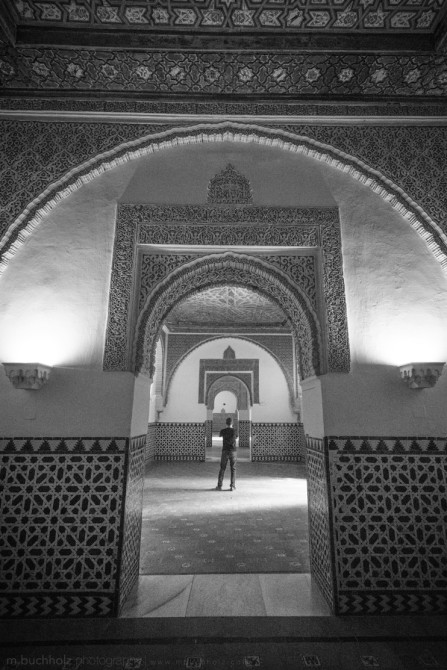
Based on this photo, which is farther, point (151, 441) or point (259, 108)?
point (151, 441)

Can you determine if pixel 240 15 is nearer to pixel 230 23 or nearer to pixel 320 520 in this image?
pixel 230 23

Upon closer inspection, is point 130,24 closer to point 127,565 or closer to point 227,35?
point 227,35

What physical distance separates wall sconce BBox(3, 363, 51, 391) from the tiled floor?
130 centimetres

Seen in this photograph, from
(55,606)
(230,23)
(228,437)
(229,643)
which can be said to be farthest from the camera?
(228,437)

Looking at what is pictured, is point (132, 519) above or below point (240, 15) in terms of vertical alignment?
below

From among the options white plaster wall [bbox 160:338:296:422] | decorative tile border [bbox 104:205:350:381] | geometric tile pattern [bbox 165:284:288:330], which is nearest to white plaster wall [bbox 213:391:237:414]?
white plaster wall [bbox 160:338:296:422]

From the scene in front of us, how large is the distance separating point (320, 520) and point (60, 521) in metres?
1.48

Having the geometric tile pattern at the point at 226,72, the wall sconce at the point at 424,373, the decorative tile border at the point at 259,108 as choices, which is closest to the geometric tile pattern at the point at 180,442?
the wall sconce at the point at 424,373

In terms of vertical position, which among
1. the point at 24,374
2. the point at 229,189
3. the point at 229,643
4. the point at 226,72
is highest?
the point at 226,72

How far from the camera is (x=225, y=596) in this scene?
202cm

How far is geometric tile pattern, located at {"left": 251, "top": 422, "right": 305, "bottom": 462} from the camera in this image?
7855 millimetres

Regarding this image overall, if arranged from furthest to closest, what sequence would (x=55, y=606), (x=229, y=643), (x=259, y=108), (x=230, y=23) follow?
(x=259, y=108) → (x=230, y=23) → (x=55, y=606) → (x=229, y=643)

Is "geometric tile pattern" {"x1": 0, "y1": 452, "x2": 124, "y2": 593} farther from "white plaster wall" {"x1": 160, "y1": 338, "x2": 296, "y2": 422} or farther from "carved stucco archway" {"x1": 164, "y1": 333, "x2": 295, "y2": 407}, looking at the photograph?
"white plaster wall" {"x1": 160, "y1": 338, "x2": 296, "y2": 422}

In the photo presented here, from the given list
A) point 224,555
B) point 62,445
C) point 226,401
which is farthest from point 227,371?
point 226,401
